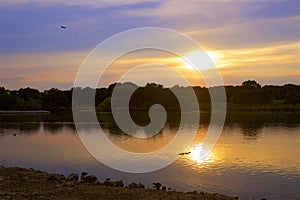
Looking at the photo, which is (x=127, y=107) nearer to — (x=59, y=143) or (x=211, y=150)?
(x=59, y=143)

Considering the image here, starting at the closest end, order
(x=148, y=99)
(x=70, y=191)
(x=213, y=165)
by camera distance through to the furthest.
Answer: (x=70, y=191), (x=213, y=165), (x=148, y=99)

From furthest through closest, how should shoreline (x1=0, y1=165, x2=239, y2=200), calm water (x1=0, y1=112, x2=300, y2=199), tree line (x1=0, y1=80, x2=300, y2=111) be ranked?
tree line (x1=0, y1=80, x2=300, y2=111), calm water (x1=0, y1=112, x2=300, y2=199), shoreline (x1=0, y1=165, x2=239, y2=200)

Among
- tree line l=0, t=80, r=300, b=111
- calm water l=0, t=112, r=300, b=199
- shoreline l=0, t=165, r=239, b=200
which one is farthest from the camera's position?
tree line l=0, t=80, r=300, b=111

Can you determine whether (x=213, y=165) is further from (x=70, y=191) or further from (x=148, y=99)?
(x=148, y=99)

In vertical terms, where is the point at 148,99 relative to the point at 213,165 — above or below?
above

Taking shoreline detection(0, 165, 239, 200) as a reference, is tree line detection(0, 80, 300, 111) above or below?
above

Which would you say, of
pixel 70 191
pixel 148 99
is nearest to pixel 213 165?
pixel 70 191

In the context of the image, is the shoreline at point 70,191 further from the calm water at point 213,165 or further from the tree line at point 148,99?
the tree line at point 148,99

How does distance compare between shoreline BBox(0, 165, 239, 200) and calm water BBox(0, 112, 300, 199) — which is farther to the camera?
calm water BBox(0, 112, 300, 199)

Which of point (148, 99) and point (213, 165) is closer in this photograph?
point (213, 165)

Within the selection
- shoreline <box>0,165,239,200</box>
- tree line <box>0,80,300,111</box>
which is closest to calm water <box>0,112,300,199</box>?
shoreline <box>0,165,239,200</box>

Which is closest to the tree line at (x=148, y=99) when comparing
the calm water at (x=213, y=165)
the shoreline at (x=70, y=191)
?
the calm water at (x=213, y=165)

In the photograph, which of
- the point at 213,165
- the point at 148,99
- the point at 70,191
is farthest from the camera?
the point at 148,99

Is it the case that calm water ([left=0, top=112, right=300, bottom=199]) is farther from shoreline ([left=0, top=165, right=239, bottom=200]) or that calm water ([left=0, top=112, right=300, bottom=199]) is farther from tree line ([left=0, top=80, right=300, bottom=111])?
tree line ([left=0, top=80, right=300, bottom=111])
